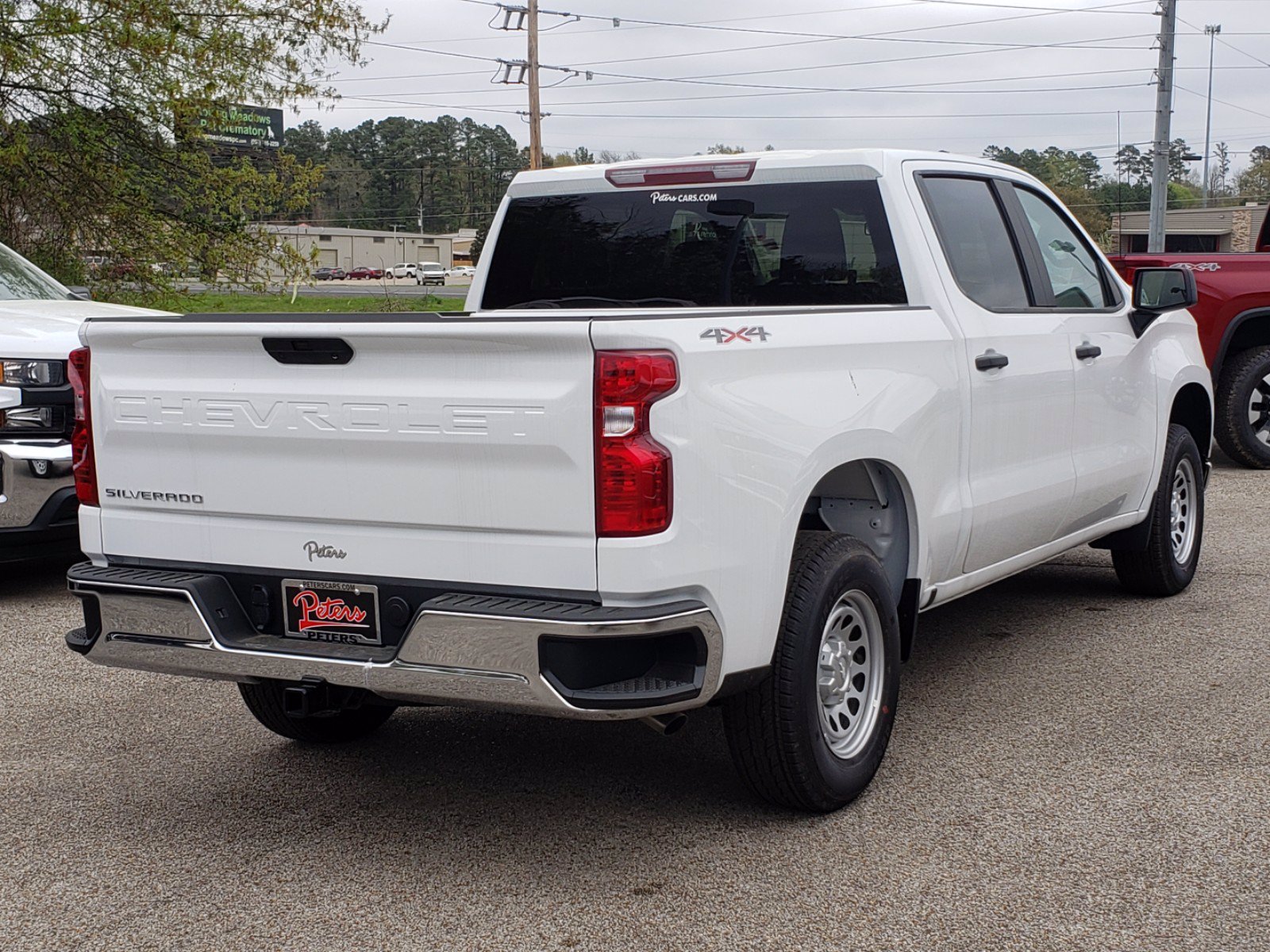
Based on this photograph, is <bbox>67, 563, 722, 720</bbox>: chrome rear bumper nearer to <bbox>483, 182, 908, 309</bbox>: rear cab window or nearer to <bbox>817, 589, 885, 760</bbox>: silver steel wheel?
<bbox>817, 589, 885, 760</bbox>: silver steel wheel

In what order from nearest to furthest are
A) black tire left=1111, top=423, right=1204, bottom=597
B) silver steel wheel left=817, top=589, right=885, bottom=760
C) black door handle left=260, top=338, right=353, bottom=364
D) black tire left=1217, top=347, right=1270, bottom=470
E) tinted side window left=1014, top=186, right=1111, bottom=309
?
1. black door handle left=260, top=338, right=353, bottom=364
2. silver steel wheel left=817, top=589, right=885, bottom=760
3. tinted side window left=1014, top=186, right=1111, bottom=309
4. black tire left=1111, top=423, right=1204, bottom=597
5. black tire left=1217, top=347, right=1270, bottom=470

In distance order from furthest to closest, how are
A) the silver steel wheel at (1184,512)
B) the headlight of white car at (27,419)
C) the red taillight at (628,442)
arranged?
the headlight of white car at (27,419), the silver steel wheel at (1184,512), the red taillight at (628,442)

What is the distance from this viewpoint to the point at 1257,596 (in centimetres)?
729

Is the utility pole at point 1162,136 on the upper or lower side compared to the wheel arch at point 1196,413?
upper

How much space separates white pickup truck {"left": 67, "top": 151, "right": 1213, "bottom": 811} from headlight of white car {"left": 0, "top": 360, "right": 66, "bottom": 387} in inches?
128

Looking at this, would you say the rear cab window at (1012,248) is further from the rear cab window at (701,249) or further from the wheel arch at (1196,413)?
the wheel arch at (1196,413)

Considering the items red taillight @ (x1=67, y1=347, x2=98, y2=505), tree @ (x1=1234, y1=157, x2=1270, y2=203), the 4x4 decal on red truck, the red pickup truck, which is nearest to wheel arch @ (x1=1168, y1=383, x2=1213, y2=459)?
the 4x4 decal on red truck

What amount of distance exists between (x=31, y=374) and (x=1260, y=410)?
30.2 feet

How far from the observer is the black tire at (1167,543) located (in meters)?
7.01

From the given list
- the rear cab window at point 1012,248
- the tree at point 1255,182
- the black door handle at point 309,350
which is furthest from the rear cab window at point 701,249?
the tree at point 1255,182

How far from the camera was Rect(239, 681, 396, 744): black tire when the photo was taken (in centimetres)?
502

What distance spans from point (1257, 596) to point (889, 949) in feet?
14.8

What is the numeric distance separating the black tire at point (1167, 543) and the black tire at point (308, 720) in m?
3.78

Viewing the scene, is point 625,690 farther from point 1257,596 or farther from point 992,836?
point 1257,596
